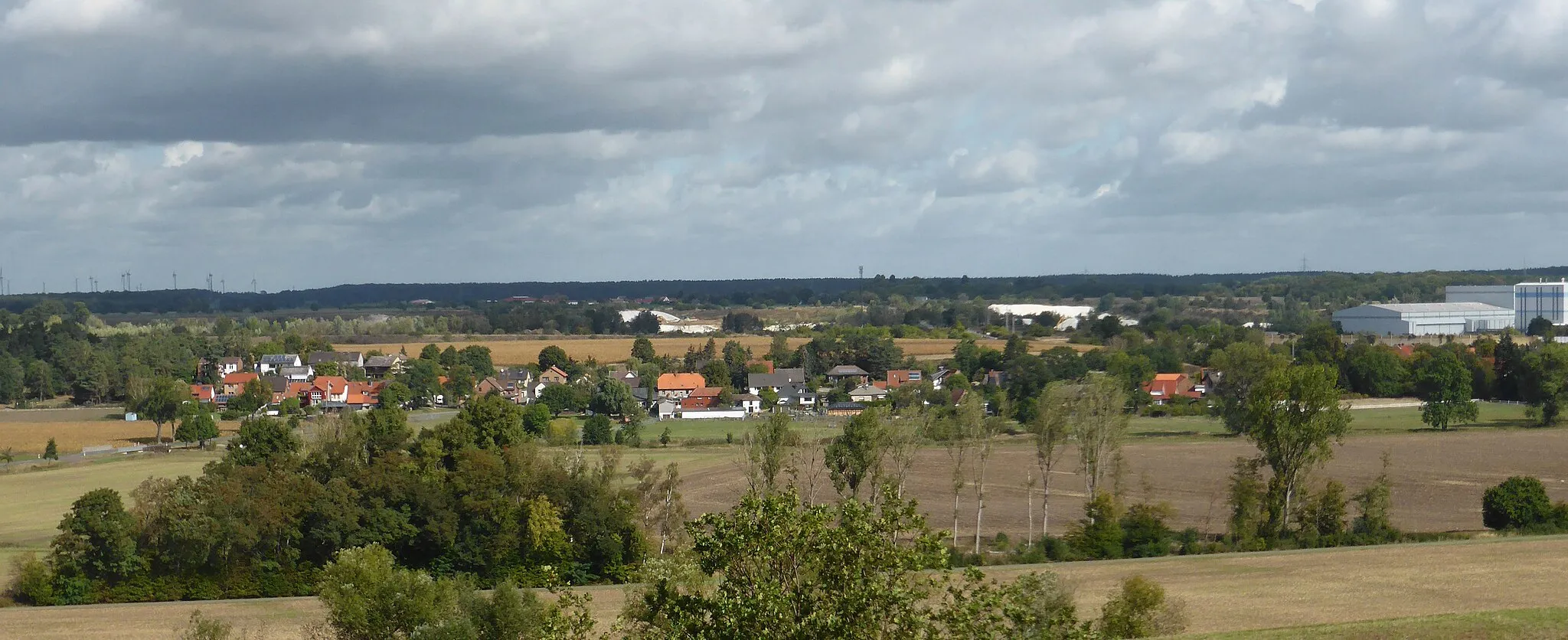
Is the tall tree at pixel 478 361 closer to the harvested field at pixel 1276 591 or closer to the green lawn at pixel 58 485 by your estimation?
the green lawn at pixel 58 485

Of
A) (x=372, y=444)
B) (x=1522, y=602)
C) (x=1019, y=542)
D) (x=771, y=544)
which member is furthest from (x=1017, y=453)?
(x=771, y=544)

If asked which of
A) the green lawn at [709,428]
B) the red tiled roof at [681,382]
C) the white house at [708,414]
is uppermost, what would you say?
the red tiled roof at [681,382]

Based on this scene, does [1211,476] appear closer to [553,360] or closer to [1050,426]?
[1050,426]

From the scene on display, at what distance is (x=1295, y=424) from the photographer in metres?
46.1

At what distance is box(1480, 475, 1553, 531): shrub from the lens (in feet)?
143

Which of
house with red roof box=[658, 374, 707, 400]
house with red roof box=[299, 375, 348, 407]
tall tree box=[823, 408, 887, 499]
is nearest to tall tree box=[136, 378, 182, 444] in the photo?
house with red roof box=[299, 375, 348, 407]

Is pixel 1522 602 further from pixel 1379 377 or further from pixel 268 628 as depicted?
pixel 1379 377

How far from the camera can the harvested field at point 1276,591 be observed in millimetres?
31156

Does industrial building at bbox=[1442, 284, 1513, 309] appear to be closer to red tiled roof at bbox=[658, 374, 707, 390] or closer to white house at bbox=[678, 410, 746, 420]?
red tiled roof at bbox=[658, 374, 707, 390]

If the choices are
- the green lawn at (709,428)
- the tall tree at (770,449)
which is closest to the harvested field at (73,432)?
the green lawn at (709,428)

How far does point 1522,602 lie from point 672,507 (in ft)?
80.8

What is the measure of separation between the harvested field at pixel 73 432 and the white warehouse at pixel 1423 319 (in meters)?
123

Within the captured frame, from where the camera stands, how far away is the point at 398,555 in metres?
43.4

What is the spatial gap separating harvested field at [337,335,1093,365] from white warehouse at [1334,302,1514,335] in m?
38.3
